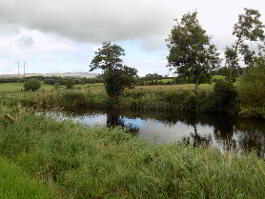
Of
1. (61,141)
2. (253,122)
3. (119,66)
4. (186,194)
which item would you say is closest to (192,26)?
(119,66)

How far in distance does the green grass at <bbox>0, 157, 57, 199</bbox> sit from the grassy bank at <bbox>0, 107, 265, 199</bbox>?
6.1 inches

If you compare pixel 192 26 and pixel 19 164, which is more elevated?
pixel 192 26

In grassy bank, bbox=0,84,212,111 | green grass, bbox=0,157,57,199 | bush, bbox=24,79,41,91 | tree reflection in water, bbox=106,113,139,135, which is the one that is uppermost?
green grass, bbox=0,157,57,199

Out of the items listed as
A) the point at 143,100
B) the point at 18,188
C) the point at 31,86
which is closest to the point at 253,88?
the point at 143,100

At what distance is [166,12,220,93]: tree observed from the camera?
5909 centimetres

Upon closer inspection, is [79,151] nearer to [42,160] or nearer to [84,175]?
[42,160]

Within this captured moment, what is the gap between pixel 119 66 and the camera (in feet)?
228

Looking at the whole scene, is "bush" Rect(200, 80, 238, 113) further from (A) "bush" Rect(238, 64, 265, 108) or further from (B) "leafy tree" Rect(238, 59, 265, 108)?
(B) "leafy tree" Rect(238, 59, 265, 108)

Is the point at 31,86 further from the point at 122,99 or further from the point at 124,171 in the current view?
the point at 124,171

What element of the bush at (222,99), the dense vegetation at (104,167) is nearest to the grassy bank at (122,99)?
the bush at (222,99)

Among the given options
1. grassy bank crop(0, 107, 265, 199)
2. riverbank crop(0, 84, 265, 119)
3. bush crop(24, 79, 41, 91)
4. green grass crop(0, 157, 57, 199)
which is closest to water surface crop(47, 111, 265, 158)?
riverbank crop(0, 84, 265, 119)

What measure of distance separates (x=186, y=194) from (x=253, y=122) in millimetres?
39071

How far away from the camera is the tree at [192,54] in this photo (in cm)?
5909

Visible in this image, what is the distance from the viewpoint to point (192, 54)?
193ft
